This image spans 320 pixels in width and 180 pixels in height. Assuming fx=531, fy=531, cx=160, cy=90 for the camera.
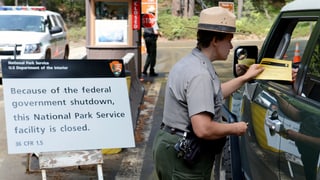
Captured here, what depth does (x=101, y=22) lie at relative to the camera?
471 inches

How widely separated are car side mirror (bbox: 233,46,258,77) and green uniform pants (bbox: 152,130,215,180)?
0.94 metres

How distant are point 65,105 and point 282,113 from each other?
2333 millimetres

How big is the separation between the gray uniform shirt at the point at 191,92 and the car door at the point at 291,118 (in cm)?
38

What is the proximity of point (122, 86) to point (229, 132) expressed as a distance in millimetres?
2235

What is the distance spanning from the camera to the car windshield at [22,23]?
13.1 m

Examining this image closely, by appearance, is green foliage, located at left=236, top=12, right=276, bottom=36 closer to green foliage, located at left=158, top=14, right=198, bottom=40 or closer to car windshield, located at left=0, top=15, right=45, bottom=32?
green foliage, located at left=158, top=14, right=198, bottom=40

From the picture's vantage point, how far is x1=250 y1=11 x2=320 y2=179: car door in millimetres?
2531

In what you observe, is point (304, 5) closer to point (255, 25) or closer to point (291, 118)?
point (291, 118)

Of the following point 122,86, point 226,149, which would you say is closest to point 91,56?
point 122,86

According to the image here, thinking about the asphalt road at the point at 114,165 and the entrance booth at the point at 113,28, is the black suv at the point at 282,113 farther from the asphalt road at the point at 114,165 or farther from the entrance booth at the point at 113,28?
the entrance booth at the point at 113,28

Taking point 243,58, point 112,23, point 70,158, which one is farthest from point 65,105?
point 112,23

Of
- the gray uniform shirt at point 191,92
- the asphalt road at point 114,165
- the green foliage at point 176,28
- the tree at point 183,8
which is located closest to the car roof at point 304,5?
the gray uniform shirt at point 191,92

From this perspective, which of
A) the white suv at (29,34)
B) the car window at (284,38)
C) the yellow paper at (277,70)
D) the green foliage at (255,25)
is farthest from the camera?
the green foliage at (255,25)

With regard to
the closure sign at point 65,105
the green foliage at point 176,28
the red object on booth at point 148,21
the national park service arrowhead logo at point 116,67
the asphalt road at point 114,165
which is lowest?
the asphalt road at point 114,165
